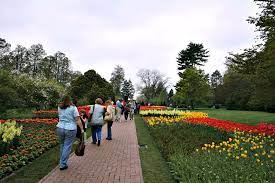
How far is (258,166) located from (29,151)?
6725 millimetres

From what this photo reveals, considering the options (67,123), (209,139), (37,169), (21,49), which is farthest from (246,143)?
(21,49)

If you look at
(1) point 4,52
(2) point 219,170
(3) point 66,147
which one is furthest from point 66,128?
(1) point 4,52

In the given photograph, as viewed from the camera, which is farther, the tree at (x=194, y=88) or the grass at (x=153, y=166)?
the tree at (x=194, y=88)

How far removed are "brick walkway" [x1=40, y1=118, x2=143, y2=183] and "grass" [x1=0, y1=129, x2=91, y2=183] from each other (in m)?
0.23

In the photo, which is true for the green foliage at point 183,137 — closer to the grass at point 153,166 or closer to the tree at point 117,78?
the grass at point 153,166

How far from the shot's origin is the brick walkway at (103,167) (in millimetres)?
7161

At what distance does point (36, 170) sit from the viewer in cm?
802

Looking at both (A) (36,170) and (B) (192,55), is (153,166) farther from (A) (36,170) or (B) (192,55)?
(B) (192,55)

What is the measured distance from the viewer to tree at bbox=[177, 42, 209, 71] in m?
73.2

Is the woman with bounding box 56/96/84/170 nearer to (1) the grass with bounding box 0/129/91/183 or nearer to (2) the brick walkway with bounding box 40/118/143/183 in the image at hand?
(2) the brick walkway with bounding box 40/118/143/183

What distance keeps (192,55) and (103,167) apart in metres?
67.0

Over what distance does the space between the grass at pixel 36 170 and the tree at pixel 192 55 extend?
6544 centimetres

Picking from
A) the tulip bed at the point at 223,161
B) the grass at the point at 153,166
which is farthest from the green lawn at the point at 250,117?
the grass at the point at 153,166

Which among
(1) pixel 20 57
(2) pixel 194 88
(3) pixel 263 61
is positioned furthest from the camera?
(1) pixel 20 57
